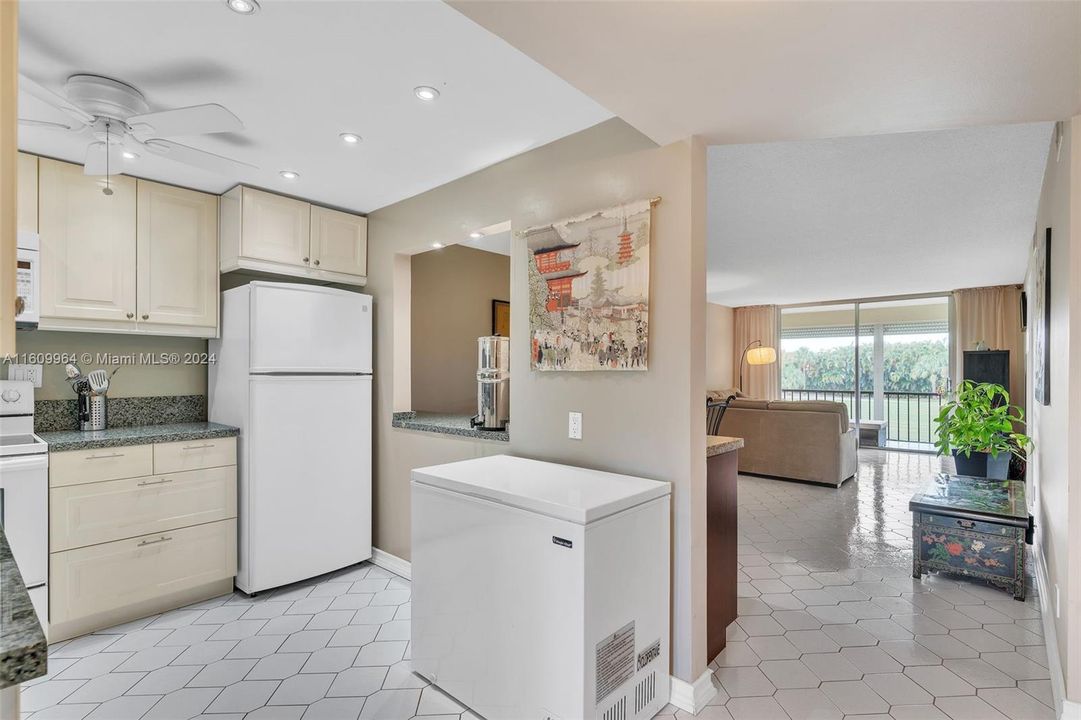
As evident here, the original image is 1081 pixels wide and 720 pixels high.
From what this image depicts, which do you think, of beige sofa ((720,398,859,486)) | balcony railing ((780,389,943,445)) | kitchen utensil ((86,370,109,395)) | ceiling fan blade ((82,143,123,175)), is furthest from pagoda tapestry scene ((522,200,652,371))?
balcony railing ((780,389,943,445))

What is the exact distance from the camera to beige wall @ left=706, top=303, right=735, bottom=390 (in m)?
9.23

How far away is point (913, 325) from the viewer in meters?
8.29

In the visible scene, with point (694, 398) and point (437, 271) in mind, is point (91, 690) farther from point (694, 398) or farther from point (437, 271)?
point (437, 271)

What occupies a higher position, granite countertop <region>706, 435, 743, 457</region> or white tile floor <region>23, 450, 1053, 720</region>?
granite countertop <region>706, 435, 743, 457</region>

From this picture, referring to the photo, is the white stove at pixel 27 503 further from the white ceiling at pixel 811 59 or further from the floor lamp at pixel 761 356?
the floor lamp at pixel 761 356

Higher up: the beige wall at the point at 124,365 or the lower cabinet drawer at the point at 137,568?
the beige wall at the point at 124,365

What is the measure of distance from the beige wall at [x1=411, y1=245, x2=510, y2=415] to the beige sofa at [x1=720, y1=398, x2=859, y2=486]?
11.0 feet

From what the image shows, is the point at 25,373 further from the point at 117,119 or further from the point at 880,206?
the point at 880,206

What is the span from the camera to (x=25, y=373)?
107 inches

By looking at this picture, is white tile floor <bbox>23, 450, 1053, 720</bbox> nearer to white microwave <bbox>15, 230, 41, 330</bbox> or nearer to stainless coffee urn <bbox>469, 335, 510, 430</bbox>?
stainless coffee urn <bbox>469, 335, 510, 430</bbox>

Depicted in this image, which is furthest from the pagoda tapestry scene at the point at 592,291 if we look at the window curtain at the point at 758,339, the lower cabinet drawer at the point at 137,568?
the window curtain at the point at 758,339

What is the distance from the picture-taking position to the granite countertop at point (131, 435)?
2.50 meters

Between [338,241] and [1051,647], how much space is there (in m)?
4.16

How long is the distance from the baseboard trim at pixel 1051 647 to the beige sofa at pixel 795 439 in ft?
7.48
